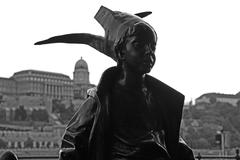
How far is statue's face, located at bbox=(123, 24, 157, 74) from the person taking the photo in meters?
2.49

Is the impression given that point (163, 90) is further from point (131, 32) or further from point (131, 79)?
→ point (131, 32)

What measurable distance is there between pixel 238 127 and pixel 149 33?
86.4 m

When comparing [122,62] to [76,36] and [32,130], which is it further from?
[32,130]

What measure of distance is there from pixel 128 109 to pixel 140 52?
29 cm

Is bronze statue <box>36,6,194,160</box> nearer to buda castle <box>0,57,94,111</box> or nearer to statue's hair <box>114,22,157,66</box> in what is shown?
statue's hair <box>114,22,157,66</box>

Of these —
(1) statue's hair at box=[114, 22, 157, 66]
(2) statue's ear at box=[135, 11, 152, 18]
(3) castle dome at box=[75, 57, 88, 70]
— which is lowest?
(1) statue's hair at box=[114, 22, 157, 66]

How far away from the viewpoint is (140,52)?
8.18 ft

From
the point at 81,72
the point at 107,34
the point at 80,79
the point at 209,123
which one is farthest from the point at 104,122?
the point at 81,72

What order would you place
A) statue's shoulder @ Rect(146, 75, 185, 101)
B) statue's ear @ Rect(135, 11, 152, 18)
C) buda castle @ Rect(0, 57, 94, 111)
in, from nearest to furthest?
statue's shoulder @ Rect(146, 75, 185, 101) < statue's ear @ Rect(135, 11, 152, 18) < buda castle @ Rect(0, 57, 94, 111)

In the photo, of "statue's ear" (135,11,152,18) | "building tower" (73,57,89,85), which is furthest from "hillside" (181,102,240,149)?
"statue's ear" (135,11,152,18)

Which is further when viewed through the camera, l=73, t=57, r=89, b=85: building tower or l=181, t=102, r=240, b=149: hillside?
l=73, t=57, r=89, b=85: building tower

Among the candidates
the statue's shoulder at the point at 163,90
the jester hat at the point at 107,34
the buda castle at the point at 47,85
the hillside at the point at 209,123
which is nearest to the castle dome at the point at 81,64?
the buda castle at the point at 47,85

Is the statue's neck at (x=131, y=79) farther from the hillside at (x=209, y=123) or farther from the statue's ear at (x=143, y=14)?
the hillside at (x=209, y=123)

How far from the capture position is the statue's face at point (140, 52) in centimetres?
249
